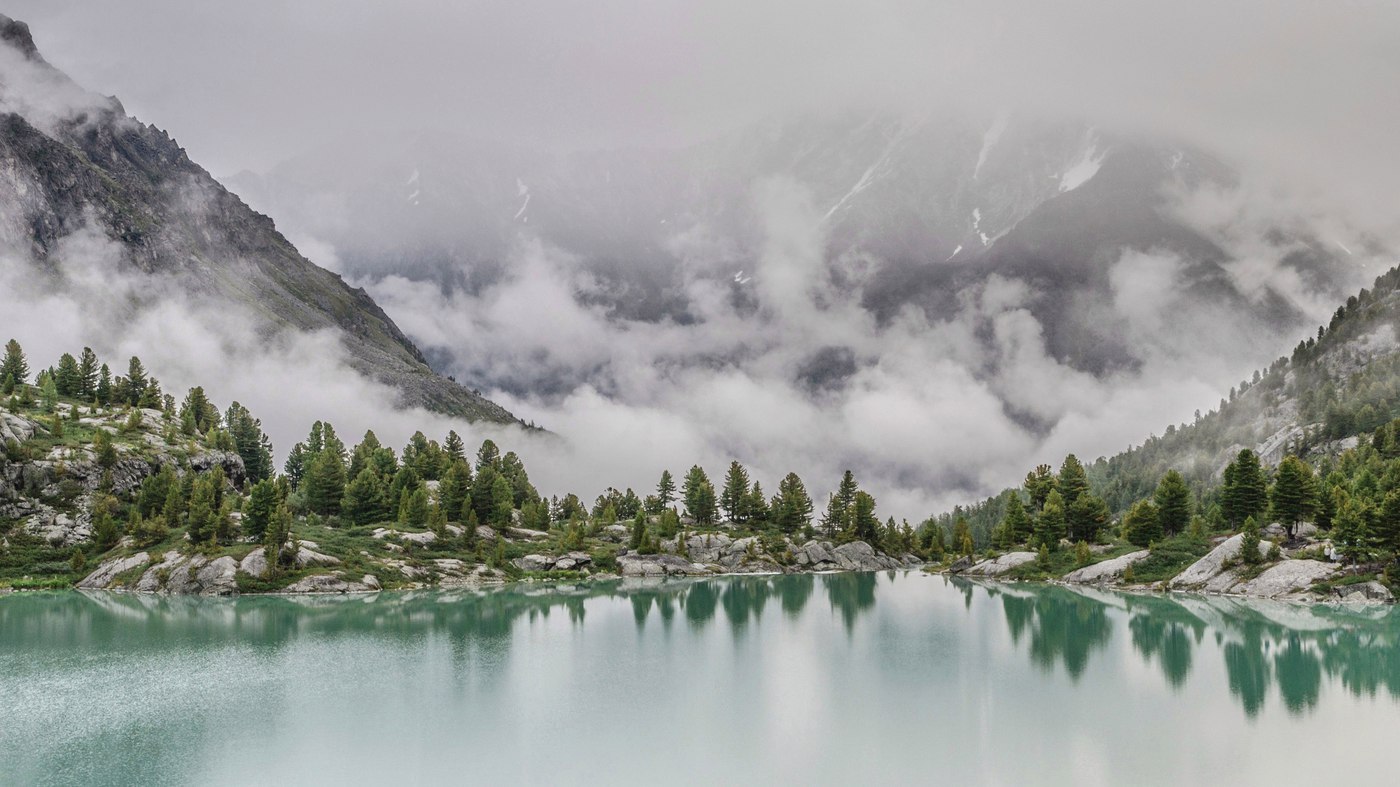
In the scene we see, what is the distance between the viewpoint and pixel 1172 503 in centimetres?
14562

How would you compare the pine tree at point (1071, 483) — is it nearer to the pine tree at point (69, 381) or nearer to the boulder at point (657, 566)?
the boulder at point (657, 566)

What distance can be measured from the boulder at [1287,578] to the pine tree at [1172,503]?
36.9 m

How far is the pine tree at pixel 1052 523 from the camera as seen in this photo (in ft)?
520

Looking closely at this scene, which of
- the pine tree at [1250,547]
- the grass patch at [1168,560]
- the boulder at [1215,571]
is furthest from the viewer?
the grass patch at [1168,560]

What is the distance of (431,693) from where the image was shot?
173 ft

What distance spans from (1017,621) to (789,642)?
30438mm

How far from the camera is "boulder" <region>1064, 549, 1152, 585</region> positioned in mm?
131125

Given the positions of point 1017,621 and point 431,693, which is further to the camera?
point 1017,621

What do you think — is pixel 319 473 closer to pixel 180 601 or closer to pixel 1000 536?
pixel 180 601

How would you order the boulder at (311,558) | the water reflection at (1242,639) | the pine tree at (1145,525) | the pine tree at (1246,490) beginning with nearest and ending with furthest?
1. the water reflection at (1242,639)
2. the boulder at (311,558)
3. the pine tree at (1246,490)
4. the pine tree at (1145,525)

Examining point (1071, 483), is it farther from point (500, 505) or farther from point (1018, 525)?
point (500, 505)

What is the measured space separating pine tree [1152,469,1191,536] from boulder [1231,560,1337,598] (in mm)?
36904

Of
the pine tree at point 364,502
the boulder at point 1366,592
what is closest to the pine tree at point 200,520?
the pine tree at point 364,502

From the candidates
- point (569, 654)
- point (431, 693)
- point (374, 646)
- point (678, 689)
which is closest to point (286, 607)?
point (374, 646)
